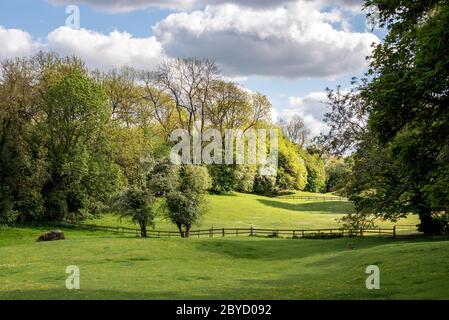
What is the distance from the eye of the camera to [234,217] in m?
78.1

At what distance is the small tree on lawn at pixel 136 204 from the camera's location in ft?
152

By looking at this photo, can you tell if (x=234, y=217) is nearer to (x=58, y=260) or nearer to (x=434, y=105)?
(x=58, y=260)

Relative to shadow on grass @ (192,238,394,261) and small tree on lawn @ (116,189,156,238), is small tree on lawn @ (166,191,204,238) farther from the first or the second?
shadow on grass @ (192,238,394,261)

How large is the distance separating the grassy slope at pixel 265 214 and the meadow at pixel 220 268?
75.3 feet

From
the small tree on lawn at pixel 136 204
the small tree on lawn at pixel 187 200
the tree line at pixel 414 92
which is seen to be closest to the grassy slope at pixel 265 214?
the small tree on lawn at pixel 187 200

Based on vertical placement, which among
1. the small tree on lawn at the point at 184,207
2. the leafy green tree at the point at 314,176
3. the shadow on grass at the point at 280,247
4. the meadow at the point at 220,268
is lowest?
the shadow on grass at the point at 280,247

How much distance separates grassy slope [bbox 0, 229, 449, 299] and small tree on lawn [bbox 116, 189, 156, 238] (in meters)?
5.33

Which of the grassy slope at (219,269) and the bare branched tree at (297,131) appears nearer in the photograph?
the grassy slope at (219,269)

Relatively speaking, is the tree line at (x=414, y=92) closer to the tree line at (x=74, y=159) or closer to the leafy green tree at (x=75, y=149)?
the tree line at (x=74, y=159)

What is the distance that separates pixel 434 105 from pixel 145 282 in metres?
13.7

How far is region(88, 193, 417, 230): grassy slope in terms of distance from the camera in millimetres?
70250

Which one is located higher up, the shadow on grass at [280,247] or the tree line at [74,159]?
the tree line at [74,159]

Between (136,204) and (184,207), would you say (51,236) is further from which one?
(184,207)

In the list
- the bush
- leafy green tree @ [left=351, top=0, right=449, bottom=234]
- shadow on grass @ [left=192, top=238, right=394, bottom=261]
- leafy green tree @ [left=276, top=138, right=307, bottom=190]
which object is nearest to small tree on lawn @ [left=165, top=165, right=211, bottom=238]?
shadow on grass @ [left=192, top=238, right=394, bottom=261]
